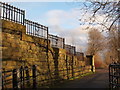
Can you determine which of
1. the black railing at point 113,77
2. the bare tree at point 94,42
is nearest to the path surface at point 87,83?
the black railing at point 113,77

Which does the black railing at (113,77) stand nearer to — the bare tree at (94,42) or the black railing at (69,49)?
the black railing at (69,49)

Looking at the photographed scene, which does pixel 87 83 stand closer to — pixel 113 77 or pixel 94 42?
pixel 113 77

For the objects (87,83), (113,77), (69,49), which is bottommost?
(87,83)

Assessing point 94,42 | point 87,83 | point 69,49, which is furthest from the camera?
point 94,42

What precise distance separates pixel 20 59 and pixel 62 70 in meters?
5.97

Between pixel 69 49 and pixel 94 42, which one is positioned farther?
pixel 94 42

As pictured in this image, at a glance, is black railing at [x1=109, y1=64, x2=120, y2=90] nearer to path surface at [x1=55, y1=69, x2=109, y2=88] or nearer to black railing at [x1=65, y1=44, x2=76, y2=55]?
path surface at [x1=55, y1=69, x2=109, y2=88]

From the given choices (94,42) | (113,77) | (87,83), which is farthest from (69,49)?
(94,42)

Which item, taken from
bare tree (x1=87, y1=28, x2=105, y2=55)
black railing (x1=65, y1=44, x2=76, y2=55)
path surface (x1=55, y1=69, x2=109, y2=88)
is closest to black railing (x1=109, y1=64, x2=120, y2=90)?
path surface (x1=55, y1=69, x2=109, y2=88)

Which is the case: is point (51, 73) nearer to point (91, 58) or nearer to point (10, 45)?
point (10, 45)

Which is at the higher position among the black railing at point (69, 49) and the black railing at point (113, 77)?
the black railing at point (69, 49)

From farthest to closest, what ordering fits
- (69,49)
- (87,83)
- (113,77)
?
1. (69,49)
2. (87,83)
3. (113,77)

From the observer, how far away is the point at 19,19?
10820 mm

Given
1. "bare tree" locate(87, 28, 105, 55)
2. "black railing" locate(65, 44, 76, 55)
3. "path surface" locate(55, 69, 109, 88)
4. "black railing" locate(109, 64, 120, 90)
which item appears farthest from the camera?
"bare tree" locate(87, 28, 105, 55)
